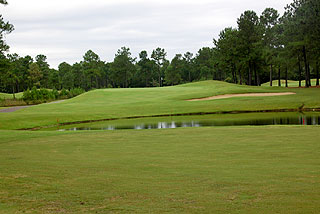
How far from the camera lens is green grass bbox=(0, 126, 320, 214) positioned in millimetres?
7496

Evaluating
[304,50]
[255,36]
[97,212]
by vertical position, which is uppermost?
[255,36]

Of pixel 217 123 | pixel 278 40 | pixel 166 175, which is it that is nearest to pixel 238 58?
pixel 278 40

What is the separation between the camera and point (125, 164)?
1217 centimetres

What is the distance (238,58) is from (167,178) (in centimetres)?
7789

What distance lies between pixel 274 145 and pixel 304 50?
171 feet

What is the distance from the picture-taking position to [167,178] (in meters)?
9.96

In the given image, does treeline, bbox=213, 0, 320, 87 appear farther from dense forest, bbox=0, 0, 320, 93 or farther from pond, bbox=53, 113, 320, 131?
pond, bbox=53, 113, 320, 131

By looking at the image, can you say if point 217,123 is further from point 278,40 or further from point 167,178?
point 278,40

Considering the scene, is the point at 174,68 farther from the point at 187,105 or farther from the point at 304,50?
the point at 187,105

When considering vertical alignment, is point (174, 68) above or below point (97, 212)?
above

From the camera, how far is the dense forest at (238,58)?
5684 cm

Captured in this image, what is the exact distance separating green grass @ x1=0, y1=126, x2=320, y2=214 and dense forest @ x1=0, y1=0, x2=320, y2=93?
68.4ft

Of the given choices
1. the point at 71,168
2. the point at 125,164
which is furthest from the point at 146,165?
the point at 71,168

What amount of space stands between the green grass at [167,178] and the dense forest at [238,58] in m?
20.8
